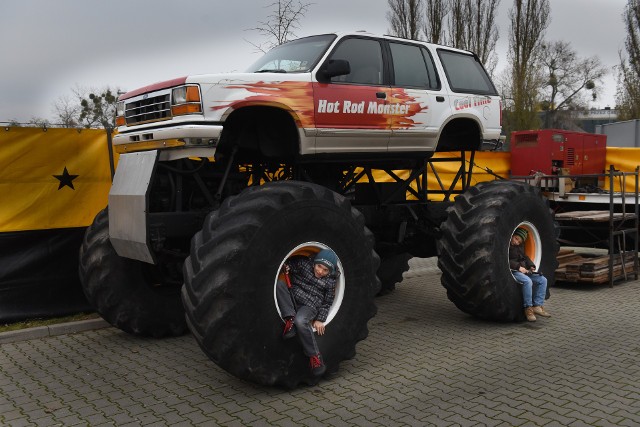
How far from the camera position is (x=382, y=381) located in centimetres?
521

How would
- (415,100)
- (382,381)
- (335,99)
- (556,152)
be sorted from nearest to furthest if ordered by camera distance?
(382,381) < (335,99) < (415,100) < (556,152)

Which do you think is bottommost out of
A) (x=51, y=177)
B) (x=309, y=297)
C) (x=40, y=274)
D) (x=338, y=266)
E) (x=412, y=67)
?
(x=40, y=274)

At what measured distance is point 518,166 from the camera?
12.9 m

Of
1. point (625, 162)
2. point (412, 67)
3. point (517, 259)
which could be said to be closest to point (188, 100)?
point (412, 67)

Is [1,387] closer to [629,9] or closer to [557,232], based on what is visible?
[557,232]

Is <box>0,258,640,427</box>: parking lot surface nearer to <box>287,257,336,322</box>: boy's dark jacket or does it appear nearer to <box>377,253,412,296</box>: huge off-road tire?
<box>287,257,336,322</box>: boy's dark jacket

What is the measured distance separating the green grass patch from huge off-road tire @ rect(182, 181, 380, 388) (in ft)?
11.1

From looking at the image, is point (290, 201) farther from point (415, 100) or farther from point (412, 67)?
point (412, 67)

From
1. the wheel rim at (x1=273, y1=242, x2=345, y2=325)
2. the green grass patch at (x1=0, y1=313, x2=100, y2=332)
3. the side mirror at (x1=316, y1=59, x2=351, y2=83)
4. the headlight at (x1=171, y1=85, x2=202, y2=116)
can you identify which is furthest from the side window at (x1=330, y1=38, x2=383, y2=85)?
the green grass patch at (x1=0, y1=313, x2=100, y2=332)

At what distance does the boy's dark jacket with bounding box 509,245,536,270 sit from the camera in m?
7.00

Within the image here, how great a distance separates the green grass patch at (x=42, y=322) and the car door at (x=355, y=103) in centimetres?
376

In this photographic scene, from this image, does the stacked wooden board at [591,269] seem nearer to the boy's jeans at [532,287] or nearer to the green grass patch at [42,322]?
the boy's jeans at [532,287]

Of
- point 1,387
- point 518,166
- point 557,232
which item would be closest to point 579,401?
point 557,232

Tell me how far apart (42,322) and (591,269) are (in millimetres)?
7628
